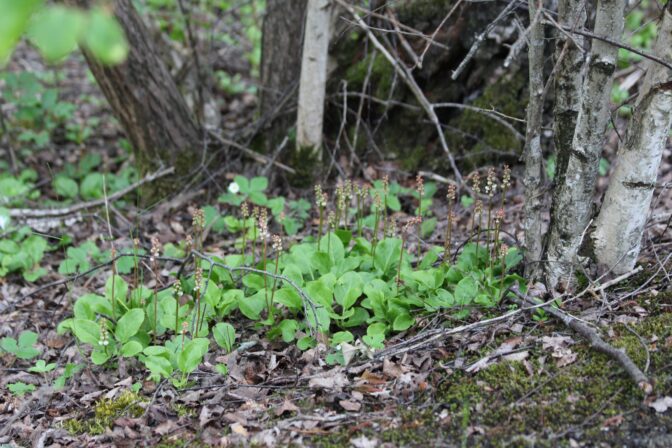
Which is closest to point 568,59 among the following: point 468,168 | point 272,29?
point 468,168

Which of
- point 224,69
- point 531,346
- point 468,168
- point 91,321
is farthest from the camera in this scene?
point 224,69

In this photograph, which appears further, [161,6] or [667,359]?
[161,6]

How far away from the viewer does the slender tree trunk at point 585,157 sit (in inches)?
118

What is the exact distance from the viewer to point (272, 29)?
580 centimetres

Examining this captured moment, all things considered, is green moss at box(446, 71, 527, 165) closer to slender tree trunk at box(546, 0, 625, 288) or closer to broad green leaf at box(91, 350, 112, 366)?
slender tree trunk at box(546, 0, 625, 288)

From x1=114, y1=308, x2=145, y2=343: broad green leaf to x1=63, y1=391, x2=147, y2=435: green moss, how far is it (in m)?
0.39

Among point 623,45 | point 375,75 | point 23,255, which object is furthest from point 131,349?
point 375,75

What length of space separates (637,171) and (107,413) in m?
2.97

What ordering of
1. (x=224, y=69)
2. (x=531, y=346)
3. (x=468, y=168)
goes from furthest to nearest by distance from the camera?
(x=224, y=69)
(x=468, y=168)
(x=531, y=346)

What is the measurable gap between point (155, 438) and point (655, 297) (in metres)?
2.66

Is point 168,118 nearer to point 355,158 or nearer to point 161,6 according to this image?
point 355,158

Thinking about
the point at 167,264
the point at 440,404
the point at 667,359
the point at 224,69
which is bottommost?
the point at 167,264

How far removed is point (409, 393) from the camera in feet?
9.64

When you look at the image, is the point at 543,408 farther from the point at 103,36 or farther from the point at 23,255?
the point at 23,255
